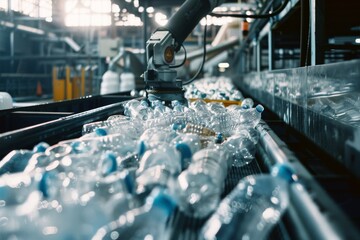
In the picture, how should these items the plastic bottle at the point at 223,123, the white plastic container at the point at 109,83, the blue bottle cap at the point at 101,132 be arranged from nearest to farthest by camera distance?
the blue bottle cap at the point at 101,132, the plastic bottle at the point at 223,123, the white plastic container at the point at 109,83

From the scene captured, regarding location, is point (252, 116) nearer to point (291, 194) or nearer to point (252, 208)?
point (252, 208)

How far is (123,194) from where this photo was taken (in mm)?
819

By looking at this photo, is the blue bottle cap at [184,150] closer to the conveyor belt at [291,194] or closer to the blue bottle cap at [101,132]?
the conveyor belt at [291,194]

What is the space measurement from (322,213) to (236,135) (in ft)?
3.14

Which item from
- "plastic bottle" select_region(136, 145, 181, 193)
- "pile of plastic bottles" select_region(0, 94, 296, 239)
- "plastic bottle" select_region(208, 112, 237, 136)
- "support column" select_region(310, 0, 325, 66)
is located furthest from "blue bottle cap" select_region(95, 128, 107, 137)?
"support column" select_region(310, 0, 325, 66)

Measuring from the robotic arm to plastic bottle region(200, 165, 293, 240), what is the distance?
1.64 metres

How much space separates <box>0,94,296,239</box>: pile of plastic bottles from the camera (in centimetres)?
76

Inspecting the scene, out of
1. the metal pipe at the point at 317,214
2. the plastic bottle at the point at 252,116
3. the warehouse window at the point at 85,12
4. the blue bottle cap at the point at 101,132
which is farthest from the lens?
the warehouse window at the point at 85,12

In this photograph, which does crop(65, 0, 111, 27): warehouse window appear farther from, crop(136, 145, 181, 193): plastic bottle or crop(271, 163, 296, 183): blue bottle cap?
crop(271, 163, 296, 183): blue bottle cap

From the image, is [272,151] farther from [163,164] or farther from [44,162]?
[44,162]

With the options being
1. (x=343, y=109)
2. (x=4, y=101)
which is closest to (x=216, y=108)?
(x=343, y=109)

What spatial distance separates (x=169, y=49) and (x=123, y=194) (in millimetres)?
1874

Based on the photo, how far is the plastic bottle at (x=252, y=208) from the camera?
0.76 meters

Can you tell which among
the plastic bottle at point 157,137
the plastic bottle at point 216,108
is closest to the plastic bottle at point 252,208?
the plastic bottle at point 157,137
